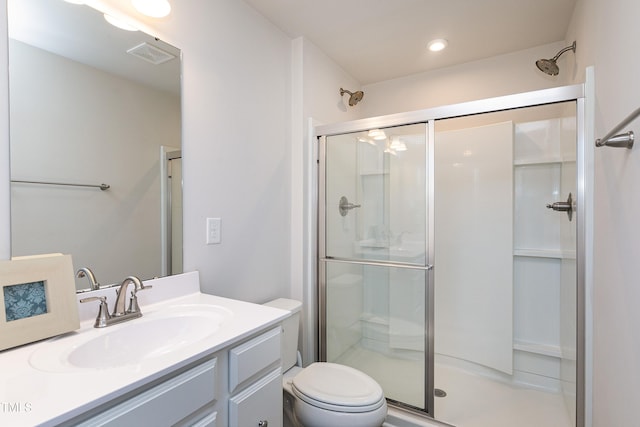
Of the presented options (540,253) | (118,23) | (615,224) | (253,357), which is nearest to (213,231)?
(253,357)

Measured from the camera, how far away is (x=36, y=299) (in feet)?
2.97

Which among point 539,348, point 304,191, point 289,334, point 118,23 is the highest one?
point 118,23

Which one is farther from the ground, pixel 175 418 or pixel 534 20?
pixel 534 20

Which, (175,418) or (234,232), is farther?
(234,232)

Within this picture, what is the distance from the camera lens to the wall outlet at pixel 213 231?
153 cm

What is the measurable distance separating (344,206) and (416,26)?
4.19 ft

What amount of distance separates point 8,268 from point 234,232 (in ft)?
3.01

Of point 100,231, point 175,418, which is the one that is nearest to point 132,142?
point 100,231

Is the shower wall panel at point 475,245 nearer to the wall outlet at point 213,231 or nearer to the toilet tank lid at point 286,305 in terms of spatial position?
the toilet tank lid at point 286,305

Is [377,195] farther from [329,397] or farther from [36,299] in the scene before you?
[36,299]

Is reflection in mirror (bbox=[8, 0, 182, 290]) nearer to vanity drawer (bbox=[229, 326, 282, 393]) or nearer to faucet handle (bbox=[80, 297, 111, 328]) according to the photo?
faucet handle (bbox=[80, 297, 111, 328])

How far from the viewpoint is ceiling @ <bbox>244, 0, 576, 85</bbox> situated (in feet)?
5.85

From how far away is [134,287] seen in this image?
117 cm

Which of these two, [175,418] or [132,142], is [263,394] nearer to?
[175,418]
